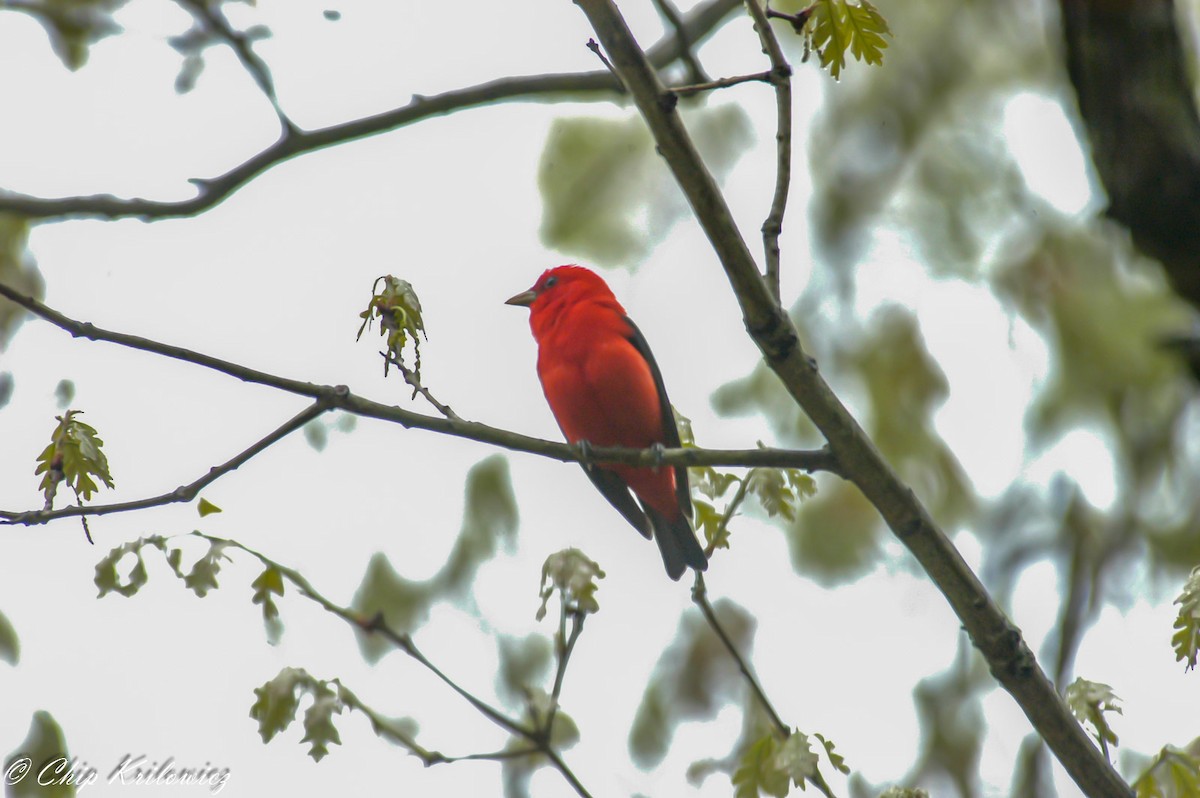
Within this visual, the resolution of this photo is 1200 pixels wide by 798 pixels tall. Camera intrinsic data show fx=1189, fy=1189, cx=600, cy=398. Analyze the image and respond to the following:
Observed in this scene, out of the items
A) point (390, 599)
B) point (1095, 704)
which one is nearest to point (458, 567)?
point (390, 599)

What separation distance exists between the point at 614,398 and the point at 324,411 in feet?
7.89

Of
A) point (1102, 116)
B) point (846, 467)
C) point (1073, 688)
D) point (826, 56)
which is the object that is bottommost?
point (1073, 688)

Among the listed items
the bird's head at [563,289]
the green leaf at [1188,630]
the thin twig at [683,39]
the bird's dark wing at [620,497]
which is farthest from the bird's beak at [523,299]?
the green leaf at [1188,630]

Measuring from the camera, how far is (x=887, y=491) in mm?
3098

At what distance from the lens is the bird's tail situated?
595 centimetres

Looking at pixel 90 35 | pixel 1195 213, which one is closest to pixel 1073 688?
pixel 1195 213

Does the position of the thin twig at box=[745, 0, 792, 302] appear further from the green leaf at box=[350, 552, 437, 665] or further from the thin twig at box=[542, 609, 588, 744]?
the green leaf at box=[350, 552, 437, 665]

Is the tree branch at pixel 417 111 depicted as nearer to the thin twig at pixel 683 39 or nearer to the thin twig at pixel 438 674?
the thin twig at pixel 683 39

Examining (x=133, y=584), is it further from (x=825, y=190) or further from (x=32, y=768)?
(x=825, y=190)

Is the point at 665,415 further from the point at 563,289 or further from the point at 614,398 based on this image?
the point at 563,289

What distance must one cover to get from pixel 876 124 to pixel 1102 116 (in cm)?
295

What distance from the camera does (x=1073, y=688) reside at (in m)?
3.09

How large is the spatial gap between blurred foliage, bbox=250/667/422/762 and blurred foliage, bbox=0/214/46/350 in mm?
2254

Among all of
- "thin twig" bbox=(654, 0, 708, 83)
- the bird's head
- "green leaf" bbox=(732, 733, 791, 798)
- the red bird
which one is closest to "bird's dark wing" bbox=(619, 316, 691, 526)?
the red bird
